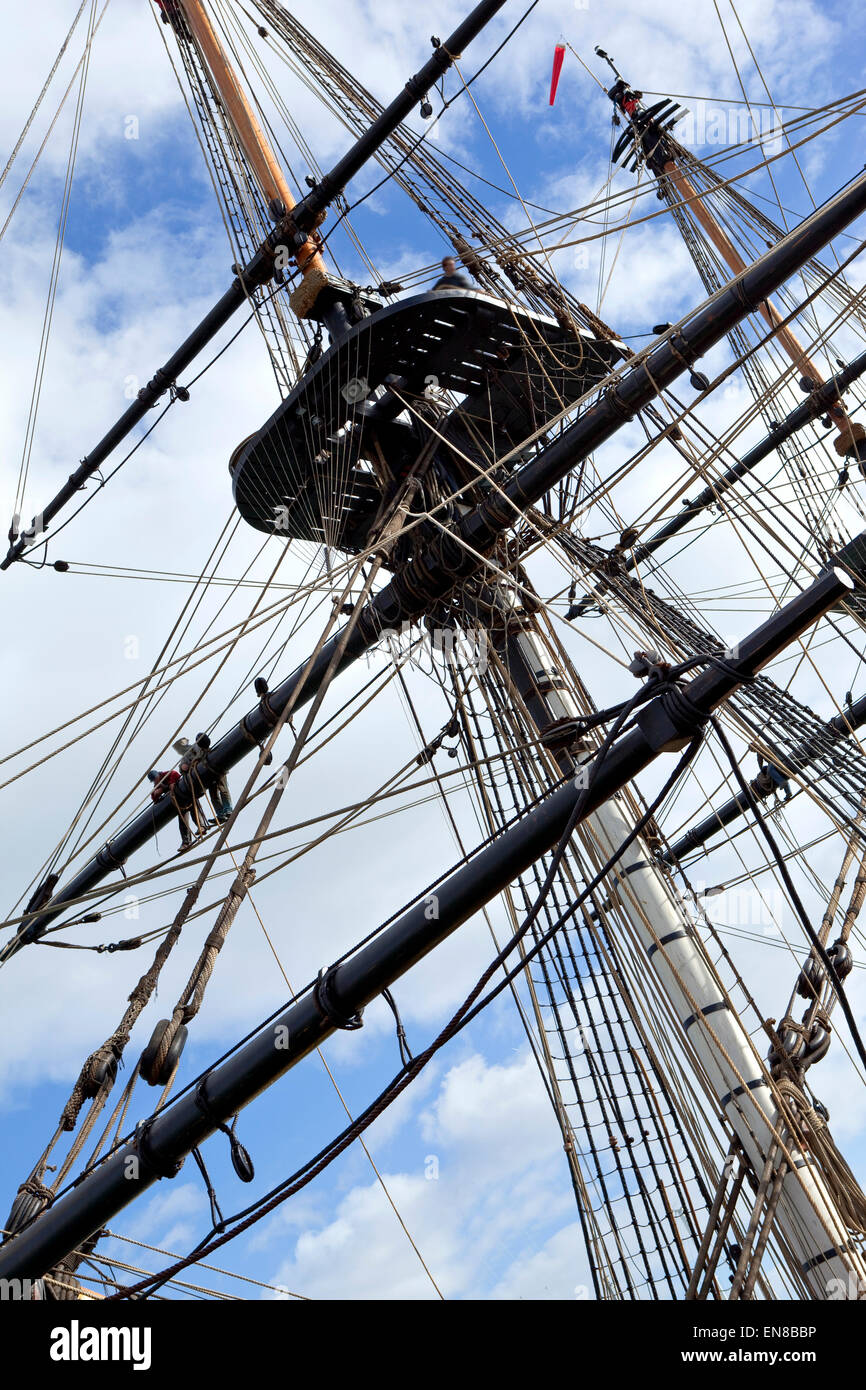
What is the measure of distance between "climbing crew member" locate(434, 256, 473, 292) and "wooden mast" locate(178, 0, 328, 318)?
6.91 feet

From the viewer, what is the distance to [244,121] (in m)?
11.4

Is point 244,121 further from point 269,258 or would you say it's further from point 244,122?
point 269,258

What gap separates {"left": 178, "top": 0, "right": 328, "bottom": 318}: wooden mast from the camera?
1075cm

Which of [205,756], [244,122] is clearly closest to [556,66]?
[244,122]

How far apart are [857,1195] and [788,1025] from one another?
1.04m

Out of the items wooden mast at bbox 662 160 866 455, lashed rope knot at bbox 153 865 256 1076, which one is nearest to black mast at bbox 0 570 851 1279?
lashed rope knot at bbox 153 865 256 1076

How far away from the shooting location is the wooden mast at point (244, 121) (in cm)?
1075

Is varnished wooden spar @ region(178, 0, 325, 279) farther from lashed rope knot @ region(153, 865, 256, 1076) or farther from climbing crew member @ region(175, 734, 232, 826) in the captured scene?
lashed rope knot @ region(153, 865, 256, 1076)

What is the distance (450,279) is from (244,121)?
4.31m

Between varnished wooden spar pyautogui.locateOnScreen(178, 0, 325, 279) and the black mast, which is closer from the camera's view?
the black mast

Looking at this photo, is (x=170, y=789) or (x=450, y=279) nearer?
(x=450, y=279)

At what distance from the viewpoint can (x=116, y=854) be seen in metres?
10.5
